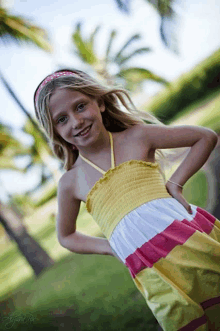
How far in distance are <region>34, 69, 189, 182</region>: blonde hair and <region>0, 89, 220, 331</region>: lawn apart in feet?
2.54

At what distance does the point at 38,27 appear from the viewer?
298 cm

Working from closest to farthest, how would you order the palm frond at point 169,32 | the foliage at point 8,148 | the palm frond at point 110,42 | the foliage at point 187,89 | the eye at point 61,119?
the eye at point 61,119, the palm frond at point 169,32, the foliage at point 8,148, the foliage at point 187,89, the palm frond at point 110,42

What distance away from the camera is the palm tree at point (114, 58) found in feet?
15.0

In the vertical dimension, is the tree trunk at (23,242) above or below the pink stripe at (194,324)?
below

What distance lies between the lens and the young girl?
2.08 feet

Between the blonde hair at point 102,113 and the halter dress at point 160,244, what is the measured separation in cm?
14

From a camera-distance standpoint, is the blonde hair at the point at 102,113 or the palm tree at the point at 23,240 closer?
the blonde hair at the point at 102,113

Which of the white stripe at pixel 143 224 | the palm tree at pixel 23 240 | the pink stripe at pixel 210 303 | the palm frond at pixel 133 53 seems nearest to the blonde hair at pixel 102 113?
the white stripe at pixel 143 224

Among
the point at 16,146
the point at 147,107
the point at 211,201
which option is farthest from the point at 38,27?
the point at 211,201

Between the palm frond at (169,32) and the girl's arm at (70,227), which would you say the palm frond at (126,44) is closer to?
the palm frond at (169,32)

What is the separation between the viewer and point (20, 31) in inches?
112

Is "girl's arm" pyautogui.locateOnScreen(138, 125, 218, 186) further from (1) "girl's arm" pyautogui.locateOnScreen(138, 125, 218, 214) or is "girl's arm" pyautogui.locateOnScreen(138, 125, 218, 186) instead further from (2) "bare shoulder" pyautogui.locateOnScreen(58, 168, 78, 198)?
(2) "bare shoulder" pyautogui.locateOnScreen(58, 168, 78, 198)

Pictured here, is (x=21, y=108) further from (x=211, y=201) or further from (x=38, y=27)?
(x=211, y=201)

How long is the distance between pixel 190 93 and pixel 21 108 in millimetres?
2879
